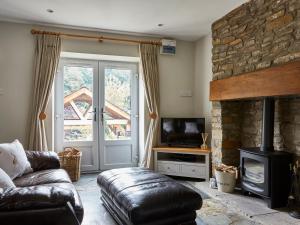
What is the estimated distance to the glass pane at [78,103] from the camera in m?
4.49

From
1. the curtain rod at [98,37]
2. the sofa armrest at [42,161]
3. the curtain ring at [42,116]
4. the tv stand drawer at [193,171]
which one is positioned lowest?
the tv stand drawer at [193,171]

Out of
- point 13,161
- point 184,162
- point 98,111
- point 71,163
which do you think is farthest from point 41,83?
point 184,162

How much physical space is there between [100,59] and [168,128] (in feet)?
5.80

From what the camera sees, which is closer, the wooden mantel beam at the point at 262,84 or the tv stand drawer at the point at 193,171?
the wooden mantel beam at the point at 262,84

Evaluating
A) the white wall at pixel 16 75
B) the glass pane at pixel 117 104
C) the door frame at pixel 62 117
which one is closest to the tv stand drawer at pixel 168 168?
the glass pane at pixel 117 104

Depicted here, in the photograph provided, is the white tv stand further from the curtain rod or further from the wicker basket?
the curtain rod

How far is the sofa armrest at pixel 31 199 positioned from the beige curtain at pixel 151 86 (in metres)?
3.09

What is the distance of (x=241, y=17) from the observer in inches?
131

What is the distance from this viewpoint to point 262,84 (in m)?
2.81

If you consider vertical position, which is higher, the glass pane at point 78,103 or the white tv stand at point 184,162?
the glass pane at point 78,103

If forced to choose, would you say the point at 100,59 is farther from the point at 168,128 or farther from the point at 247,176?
the point at 247,176

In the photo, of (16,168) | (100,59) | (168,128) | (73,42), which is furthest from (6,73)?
(168,128)

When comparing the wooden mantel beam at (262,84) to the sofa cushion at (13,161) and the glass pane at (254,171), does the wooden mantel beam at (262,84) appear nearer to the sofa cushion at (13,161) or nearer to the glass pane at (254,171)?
the glass pane at (254,171)

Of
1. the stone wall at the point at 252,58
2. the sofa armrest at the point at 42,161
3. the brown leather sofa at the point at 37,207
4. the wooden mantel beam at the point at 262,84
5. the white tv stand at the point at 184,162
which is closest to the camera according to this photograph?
the brown leather sofa at the point at 37,207
